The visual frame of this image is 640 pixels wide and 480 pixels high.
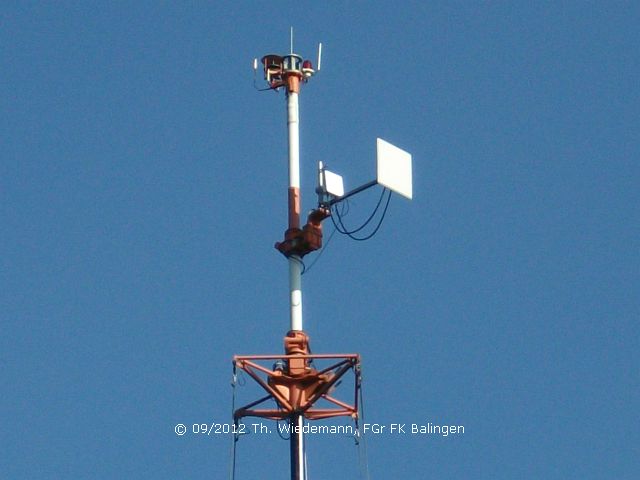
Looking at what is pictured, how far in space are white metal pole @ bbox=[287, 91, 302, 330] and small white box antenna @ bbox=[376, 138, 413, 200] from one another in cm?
311

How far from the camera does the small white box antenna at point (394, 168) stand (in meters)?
79.2

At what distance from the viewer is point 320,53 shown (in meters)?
83.1

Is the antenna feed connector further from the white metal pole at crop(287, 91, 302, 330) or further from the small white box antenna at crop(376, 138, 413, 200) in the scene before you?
the small white box antenna at crop(376, 138, 413, 200)

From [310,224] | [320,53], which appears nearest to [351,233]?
[310,224]

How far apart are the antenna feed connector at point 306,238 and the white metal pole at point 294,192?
0.94ft

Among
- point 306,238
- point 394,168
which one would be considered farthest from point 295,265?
point 394,168

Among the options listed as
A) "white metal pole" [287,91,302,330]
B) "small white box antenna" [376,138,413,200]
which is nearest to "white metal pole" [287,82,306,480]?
"white metal pole" [287,91,302,330]

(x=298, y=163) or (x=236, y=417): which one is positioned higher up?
(x=298, y=163)

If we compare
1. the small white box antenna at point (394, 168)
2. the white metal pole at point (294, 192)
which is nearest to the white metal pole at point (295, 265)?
the white metal pole at point (294, 192)

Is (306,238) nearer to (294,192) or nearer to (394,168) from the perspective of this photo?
(294,192)

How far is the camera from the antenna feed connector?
79.3 metres

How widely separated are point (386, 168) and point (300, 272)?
430 cm

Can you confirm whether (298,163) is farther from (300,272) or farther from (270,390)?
(270,390)

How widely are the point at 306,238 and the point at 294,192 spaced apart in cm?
206
